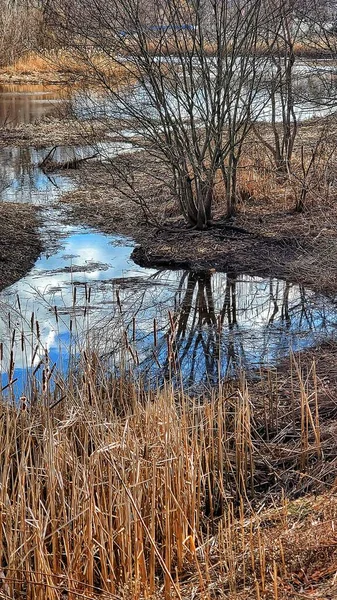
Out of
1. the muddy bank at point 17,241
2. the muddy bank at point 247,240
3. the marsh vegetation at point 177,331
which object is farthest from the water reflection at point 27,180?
the muddy bank at point 247,240

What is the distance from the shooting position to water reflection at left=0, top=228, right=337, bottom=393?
6.35 meters

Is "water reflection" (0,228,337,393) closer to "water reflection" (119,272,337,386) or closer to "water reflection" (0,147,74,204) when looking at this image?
"water reflection" (119,272,337,386)

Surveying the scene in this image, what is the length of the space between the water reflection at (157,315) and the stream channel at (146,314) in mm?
11

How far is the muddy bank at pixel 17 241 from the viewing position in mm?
9141

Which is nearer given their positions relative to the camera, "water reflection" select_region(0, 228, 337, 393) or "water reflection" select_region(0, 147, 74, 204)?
"water reflection" select_region(0, 228, 337, 393)

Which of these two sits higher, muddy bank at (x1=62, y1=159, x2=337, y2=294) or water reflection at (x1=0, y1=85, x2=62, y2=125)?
water reflection at (x1=0, y1=85, x2=62, y2=125)

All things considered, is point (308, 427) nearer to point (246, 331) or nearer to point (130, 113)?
point (246, 331)

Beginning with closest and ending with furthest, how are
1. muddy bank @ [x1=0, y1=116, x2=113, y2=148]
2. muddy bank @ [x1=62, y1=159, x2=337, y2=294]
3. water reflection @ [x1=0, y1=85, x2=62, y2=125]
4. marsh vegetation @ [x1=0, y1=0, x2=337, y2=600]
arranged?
Result: 1. marsh vegetation @ [x1=0, y1=0, x2=337, y2=600]
2. muddy bank @ [x1=62, y1=159, x2=337, y2=294]
3. muddy bank @ [x1=0, y1=116, x2=113, y2=148]
4. water reflection @ [x1=0, y1=85, x2=62, y2=125]

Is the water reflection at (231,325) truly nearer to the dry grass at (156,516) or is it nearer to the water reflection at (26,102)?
the dry grass at (156,516)

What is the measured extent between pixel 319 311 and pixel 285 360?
1607 millimetres

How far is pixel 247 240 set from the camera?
10219 mm

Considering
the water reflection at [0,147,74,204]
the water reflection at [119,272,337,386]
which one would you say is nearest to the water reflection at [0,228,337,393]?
the water reflection at [119,272,337,386]

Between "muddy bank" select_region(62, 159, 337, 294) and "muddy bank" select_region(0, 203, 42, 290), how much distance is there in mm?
872

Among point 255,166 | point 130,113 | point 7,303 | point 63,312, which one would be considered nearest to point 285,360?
point 63,312
